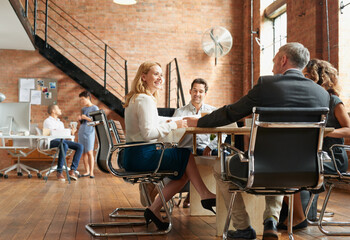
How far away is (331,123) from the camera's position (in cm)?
307

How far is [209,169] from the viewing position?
3555 mm

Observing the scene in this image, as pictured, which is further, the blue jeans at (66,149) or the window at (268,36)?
the window at (268,36)

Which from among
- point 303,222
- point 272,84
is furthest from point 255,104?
point 303,222

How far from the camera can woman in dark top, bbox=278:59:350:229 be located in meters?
2.92

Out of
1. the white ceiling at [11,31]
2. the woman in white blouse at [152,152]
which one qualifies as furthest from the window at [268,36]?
the woman in white blouse at [152,152]

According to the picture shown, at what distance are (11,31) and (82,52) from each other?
6.07ft

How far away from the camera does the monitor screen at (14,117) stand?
6.64 m

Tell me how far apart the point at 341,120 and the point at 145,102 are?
1.40m

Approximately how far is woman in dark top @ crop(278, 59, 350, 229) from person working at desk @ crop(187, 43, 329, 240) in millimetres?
539

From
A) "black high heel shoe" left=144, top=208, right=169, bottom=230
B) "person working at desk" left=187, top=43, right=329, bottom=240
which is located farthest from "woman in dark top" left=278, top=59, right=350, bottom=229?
"black high heel shoe" left=144, top=208, right=169, bottom=230

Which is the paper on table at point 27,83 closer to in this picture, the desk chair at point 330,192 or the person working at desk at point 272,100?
the person working at desk at point 272,100

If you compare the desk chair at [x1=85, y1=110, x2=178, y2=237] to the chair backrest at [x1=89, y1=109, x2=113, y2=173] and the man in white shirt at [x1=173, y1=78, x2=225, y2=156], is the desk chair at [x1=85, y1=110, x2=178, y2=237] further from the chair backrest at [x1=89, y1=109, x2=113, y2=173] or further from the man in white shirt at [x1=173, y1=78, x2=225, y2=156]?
the man in white shirt at [x1=173, y1=78, x2=225, y2=156]

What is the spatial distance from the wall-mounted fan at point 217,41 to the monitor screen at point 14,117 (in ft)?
12.8

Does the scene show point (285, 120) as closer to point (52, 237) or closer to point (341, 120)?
point (341, 120)
